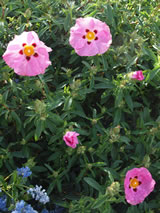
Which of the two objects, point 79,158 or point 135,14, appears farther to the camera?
point 135,14

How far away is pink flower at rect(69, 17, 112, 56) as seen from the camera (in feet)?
8.05

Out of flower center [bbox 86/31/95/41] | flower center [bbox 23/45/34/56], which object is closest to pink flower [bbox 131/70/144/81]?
flower center [bbox 86/31/95/41]

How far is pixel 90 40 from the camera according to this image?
254 cm

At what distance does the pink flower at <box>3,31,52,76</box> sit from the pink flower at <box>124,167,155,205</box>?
0.93 meters

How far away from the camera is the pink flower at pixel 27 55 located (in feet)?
7.17

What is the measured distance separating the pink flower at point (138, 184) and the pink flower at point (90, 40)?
0.92 metres

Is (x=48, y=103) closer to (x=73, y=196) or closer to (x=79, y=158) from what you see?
(x=79, y=158)

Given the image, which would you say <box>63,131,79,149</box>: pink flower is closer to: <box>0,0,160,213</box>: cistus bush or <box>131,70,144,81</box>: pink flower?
<box>0,0,160,213</box>: cistus bush

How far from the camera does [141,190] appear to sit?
228cm

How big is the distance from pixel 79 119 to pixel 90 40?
0.62 meters

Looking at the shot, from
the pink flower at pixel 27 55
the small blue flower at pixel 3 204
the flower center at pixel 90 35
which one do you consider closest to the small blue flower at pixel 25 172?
the small blue flower at pixel 3 204

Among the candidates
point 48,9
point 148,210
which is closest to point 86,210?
point 148,210

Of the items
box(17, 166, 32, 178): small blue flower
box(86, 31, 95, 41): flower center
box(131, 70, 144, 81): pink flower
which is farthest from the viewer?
box(86, 31, 95, 41): flower center

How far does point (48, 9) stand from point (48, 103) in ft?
3.44
